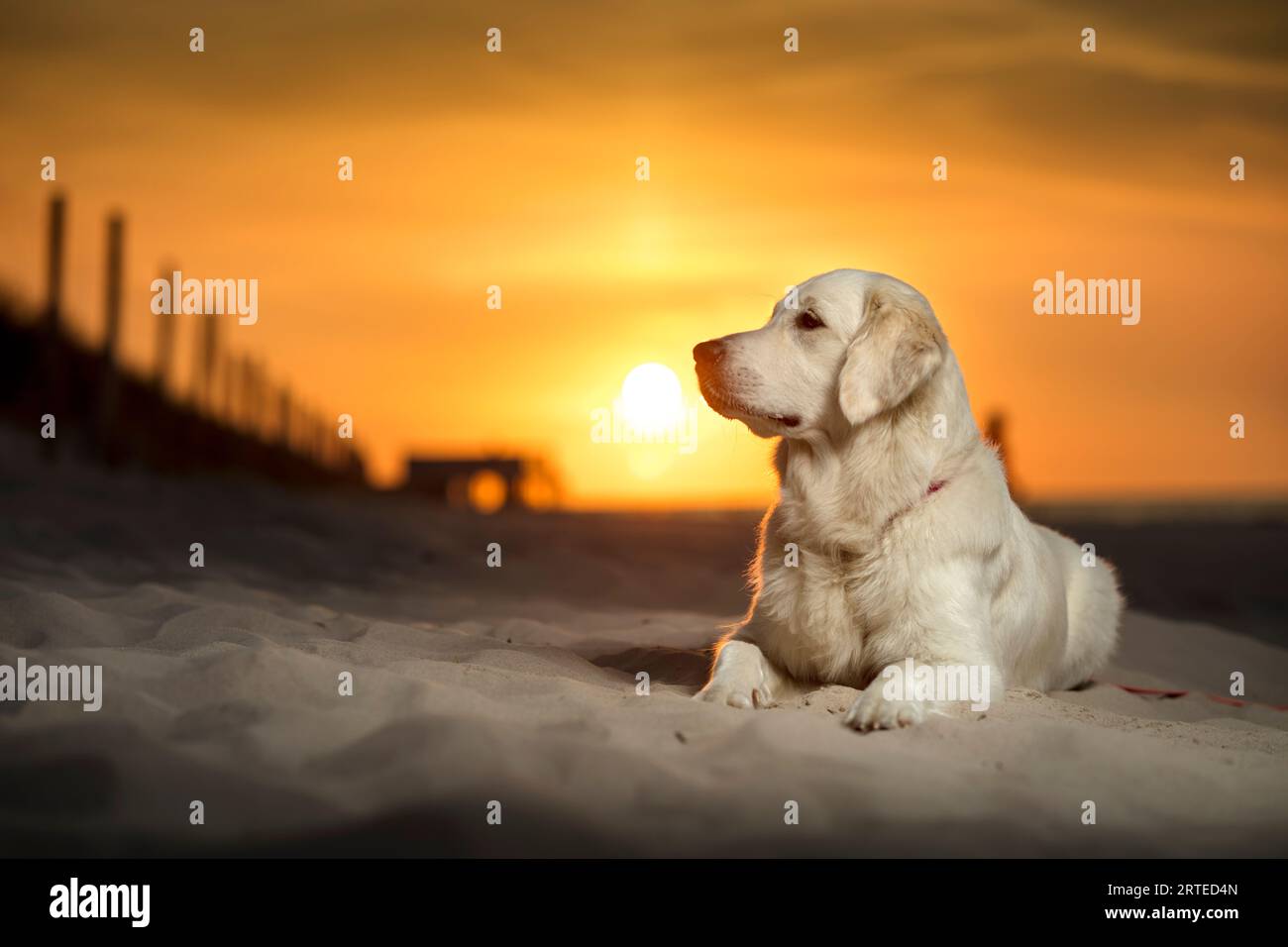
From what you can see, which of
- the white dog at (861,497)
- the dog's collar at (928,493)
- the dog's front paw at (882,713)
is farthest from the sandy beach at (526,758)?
the dog's collar at (928,493)

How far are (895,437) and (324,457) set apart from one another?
30.0 metres

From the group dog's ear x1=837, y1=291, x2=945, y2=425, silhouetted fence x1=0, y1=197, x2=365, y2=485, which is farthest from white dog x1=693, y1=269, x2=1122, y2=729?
silhouetted fence x1=0, y1=197, x2=365, y2=485

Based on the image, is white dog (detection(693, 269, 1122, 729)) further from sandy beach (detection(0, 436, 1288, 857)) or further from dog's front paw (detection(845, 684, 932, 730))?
dog's front paw (detection(845, 684, 932, 730))

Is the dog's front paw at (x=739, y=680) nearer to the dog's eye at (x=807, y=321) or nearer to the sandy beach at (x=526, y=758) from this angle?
the sandy beach at (x=526, y=758)

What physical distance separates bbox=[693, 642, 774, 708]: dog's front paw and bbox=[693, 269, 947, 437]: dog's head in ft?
2.84

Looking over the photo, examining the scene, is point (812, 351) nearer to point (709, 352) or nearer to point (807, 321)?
point (807, 321)

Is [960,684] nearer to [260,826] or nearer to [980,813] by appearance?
[980,813]

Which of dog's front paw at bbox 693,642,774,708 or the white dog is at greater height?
the white dog

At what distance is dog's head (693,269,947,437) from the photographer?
4.39m

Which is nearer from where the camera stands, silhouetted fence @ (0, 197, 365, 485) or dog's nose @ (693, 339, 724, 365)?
dog's nose @ (693, 339, 724, 365)

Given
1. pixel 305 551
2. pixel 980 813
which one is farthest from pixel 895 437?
pixel 305 551
